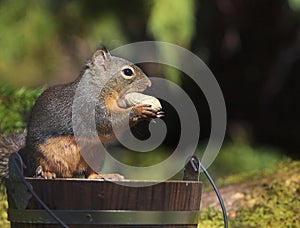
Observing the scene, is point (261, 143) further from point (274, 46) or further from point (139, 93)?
point (139, 93)

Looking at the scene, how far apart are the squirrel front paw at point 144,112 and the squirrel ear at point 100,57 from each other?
0.20 m

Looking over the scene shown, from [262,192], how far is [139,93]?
3.51 ft

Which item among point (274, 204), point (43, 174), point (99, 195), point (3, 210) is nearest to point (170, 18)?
point (274, 204)

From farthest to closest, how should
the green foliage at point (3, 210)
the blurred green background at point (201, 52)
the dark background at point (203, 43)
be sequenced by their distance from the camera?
1. the dark background at point (203, 43)
2. the blurred green background at point (201, 52)
3. the green foliage at point (3, 210)

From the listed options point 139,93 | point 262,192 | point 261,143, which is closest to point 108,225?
point 139,93

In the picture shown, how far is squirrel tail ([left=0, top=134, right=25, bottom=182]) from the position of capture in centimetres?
225

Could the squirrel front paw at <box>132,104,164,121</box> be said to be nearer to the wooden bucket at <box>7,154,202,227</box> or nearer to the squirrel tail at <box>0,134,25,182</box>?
the wooden bucket at <box>7,154,202,227</box>

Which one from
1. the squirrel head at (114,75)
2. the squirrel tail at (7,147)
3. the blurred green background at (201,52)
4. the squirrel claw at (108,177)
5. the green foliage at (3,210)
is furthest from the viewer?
the blurred green background at (201,52)

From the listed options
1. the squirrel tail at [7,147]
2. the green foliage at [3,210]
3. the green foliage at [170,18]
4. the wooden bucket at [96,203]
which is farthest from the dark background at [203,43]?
the wooden bucket at [96,203]

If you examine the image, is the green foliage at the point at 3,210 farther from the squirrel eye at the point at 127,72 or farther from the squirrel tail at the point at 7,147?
the squirrel eye at the point at 127,72

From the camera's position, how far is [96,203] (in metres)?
1.77

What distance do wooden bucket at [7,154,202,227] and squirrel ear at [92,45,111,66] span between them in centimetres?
42

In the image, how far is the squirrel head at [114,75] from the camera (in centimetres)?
206

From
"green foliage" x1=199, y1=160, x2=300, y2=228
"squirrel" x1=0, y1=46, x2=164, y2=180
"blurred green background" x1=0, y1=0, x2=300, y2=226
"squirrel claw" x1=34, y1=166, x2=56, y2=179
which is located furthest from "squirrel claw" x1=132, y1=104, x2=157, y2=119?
"blurred green background" x1=0, y1=0, x2=300, y2=226
